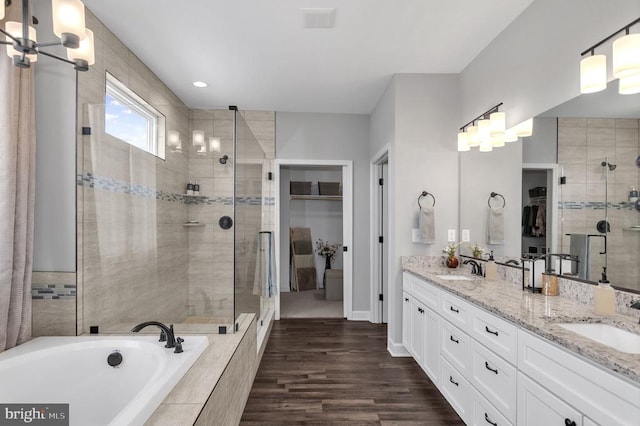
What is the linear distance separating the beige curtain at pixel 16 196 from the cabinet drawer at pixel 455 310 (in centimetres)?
260

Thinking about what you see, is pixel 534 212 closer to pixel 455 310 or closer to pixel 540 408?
pixel 455 310

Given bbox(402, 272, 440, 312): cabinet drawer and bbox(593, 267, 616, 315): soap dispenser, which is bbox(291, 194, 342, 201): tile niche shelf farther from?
bbox(593, 267, 616, 315): soap dispenser

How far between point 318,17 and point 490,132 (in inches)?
61.3

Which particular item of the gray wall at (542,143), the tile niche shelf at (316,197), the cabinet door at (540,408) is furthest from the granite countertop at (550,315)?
the tile niche shelf at (316,197)

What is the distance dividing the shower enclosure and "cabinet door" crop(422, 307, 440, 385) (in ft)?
4.82

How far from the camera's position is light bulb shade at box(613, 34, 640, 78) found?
147cm

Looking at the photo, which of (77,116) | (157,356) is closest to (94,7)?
(77,116)

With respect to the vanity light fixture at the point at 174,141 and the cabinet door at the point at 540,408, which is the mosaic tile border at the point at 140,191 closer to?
the vanity light fixture at the point at 174,141

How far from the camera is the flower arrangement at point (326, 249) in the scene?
638 cm

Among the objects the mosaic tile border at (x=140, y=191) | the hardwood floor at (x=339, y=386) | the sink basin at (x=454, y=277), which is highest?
the mosaic tile border at (x=140, y=191)

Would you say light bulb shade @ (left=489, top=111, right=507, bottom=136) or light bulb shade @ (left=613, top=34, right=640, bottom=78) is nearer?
light bulb shade @ (left=613, top=34, right=640, bottom=78)

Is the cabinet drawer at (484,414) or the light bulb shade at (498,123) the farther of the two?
the light bulb shade at (498,123)

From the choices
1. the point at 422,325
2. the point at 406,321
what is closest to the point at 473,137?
the point at 422,325

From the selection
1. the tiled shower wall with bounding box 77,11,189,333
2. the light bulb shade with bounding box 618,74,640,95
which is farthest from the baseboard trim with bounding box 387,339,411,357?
the light bulb shade with bounding box 618,74,640,95
